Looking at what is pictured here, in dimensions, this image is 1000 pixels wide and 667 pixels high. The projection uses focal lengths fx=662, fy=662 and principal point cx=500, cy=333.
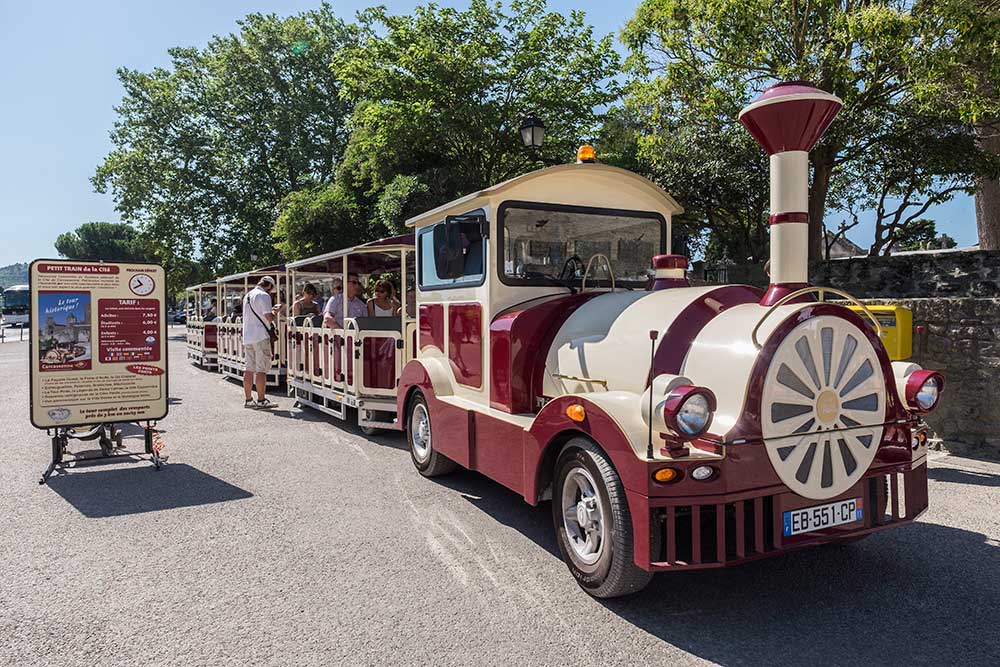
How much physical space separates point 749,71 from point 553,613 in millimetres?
9321

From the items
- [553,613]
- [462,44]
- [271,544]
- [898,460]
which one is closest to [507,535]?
[553,613]

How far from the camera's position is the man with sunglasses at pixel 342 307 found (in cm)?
859

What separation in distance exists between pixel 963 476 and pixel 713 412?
162 inches

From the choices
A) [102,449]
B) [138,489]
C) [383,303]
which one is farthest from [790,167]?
[383,303]

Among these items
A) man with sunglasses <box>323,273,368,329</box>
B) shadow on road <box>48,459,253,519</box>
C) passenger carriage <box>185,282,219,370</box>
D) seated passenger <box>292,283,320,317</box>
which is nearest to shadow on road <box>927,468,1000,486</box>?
shadow on road <box>48,459,253,519</box>

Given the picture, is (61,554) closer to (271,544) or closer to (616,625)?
(271,544)

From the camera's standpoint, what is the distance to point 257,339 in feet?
31.4

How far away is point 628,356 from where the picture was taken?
12.0ft

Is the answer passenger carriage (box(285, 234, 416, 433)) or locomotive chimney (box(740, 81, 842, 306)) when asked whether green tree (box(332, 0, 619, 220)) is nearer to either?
passenger carriage (box(285, 234, 416, 433))

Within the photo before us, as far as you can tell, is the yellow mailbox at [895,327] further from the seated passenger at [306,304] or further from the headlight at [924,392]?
the seated passenger at [306,304]

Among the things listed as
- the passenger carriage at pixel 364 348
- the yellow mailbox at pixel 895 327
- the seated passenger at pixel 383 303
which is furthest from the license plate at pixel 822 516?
the seated passenger at pixel 383 303

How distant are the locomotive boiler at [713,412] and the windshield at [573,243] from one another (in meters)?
0.27

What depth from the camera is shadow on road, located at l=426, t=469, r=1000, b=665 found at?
9.25ft

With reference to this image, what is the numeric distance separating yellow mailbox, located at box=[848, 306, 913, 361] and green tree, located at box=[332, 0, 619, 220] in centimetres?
1031
